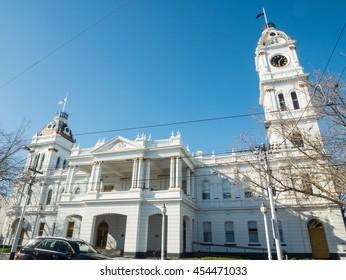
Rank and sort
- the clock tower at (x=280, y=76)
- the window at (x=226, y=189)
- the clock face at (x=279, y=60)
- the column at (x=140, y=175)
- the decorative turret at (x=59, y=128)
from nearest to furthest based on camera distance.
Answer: the column at (x=140, y=175) < the window at (x=226, y=189) < the clock tower at (x=280, y=76) < the clock face at (x=279, y=60) < the decorative turret at (x=59, y=128)

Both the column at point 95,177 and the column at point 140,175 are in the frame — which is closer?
the column at point 140,175

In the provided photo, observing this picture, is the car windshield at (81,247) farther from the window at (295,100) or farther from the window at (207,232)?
the window at (295,100)

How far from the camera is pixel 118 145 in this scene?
2719 cm

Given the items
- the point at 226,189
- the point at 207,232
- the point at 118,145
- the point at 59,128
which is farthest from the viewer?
the point at 59,128

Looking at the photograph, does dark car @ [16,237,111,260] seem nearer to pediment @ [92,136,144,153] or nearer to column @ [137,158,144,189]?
column @ [137,158,144,189]

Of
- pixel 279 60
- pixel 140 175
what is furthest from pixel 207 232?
pixel 279 60

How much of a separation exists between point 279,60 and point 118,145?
2657cm

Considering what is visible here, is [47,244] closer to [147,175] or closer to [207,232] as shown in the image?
[147,175]

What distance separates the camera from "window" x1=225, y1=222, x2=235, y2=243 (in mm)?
25547

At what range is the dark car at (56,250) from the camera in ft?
31.0

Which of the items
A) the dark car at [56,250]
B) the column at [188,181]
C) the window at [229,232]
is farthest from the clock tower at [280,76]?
the dark car at [56,250]

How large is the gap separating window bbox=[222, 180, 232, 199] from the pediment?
1151 centimetres

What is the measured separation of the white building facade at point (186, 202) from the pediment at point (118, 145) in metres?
0.12
